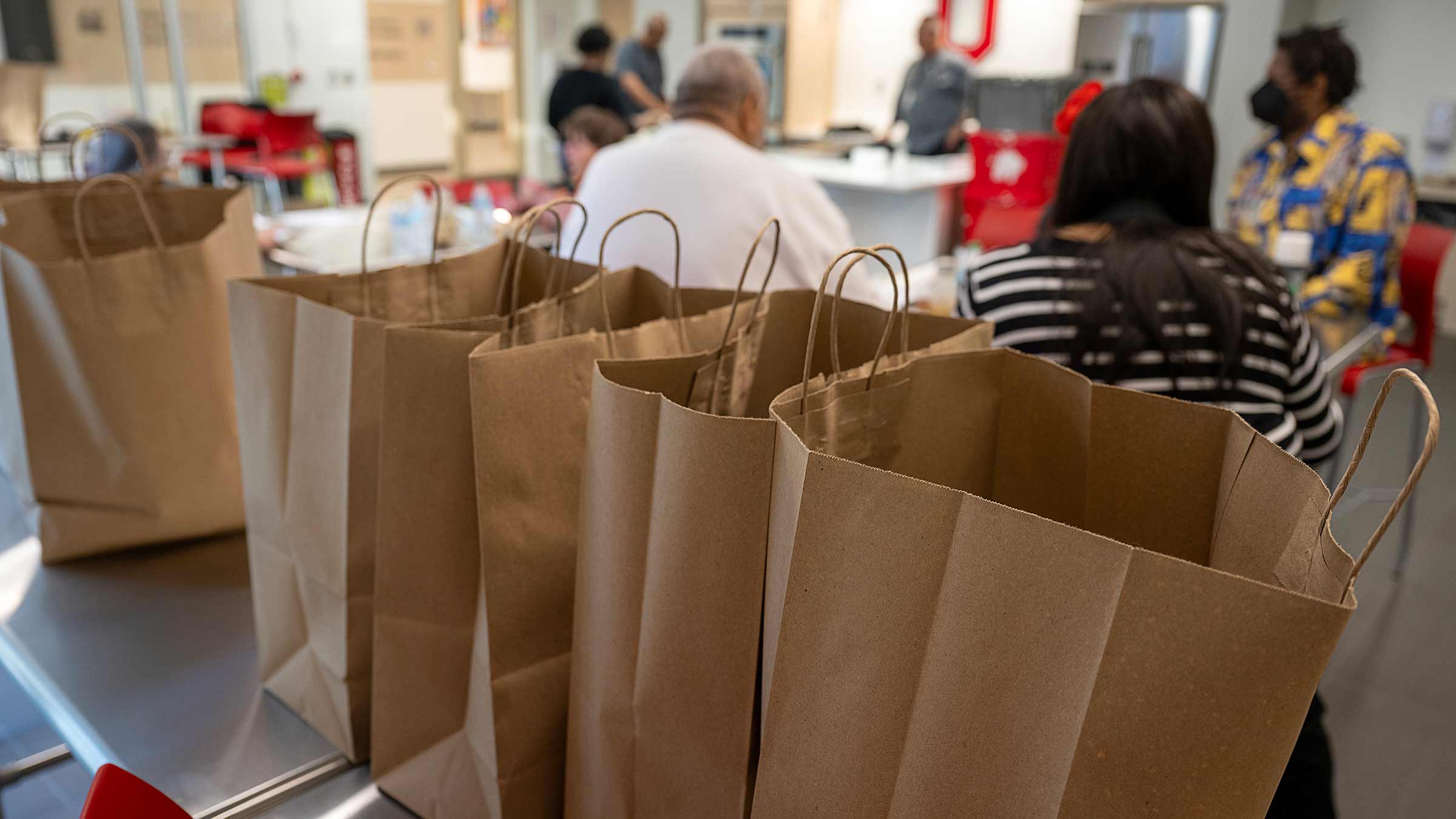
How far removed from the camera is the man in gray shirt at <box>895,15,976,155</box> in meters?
5.70

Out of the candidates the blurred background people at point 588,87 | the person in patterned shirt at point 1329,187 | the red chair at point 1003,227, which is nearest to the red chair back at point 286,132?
the blurred background people at point 588,87

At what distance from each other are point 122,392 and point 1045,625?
1078mm

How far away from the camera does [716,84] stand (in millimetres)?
2002

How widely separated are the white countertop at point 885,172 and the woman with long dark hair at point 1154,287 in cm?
258

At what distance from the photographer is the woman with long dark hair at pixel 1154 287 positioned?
132cm

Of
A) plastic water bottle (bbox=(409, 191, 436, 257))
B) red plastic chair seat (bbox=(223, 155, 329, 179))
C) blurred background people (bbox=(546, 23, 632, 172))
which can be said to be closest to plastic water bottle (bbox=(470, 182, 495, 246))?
plastic water bottle (bbox=(409, 191, 436, 257))

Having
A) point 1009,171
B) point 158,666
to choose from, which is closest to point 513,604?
point 158,666

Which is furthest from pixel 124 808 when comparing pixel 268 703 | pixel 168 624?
pixel 168 624

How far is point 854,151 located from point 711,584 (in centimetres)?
431

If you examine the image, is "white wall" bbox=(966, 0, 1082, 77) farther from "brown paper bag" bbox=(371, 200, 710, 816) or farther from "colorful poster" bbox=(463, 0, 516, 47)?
"brown paper bag" bbox=(371, 200, 710, 816)

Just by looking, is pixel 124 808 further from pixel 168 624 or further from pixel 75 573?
pixel 75 573

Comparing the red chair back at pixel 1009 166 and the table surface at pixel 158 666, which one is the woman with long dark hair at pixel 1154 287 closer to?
the table surface at pixel 158 666

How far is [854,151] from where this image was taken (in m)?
4.70

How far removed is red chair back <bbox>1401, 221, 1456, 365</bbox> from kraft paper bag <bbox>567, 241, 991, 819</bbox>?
2496 millimetres
